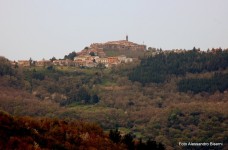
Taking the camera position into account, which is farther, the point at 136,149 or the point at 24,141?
the point at 136,149

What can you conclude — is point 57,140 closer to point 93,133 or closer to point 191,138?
point 93,133

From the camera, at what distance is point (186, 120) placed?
561 feet

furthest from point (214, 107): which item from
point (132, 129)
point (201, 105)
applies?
point (132, 129)

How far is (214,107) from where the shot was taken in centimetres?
17800

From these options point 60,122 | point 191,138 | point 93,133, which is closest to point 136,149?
point 93,133

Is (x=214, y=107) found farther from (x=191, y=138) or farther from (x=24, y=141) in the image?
(x=24, y=141)

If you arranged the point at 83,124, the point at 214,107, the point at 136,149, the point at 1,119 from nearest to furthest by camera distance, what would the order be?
1. the point at 1,119
2. the point at 136,149
3. the point at 83,124
4. the point at 214,107

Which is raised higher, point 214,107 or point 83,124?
point 83,124

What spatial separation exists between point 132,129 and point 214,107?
99.3ft

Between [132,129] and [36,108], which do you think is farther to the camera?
[36,108]

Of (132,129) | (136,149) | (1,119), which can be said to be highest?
(1,119)

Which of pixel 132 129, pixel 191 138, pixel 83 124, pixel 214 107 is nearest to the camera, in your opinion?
pixel 83 124

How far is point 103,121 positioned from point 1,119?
13968cm

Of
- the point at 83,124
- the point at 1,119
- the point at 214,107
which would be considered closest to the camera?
the point at 1,119
